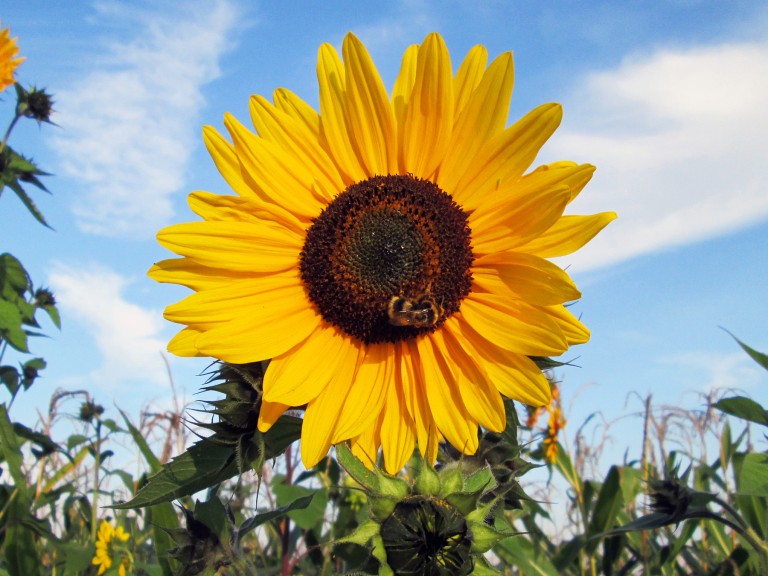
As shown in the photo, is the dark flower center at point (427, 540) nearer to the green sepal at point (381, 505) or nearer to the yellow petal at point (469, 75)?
the green sepal at point (381, 505)

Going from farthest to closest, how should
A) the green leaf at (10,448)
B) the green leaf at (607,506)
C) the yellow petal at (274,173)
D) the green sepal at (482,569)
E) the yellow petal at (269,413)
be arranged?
1. the green leaf at (607,506)
2. the green leaf at (10,448)
3. the yellow petal at (274,173)
4. the yellow petal at (269,413)
5. the green sepal at (482,569)

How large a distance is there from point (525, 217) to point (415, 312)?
0.48 metres

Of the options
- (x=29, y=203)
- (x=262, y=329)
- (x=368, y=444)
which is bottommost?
(x=368, y=444)

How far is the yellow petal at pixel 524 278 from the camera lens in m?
2.48

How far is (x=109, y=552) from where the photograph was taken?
14.2ft

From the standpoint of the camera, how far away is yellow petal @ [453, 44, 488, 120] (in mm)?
2711

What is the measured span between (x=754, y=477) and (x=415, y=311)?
4.28 feet

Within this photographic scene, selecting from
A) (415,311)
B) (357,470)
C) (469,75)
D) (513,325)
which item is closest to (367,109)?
(469,75)

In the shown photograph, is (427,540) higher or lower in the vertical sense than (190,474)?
lower

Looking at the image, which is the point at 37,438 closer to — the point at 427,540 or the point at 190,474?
the point at 190,474

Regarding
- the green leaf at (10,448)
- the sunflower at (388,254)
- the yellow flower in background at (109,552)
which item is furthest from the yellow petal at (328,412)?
the green leaf at (10,448)

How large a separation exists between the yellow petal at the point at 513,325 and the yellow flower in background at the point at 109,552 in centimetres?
242

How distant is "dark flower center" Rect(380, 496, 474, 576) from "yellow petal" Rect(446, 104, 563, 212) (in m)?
1.12

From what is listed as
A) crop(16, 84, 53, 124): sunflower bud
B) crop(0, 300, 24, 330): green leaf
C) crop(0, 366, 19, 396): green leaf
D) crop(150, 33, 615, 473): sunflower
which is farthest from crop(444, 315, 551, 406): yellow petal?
crop(16, 84, 53, 124): sunflower bud
